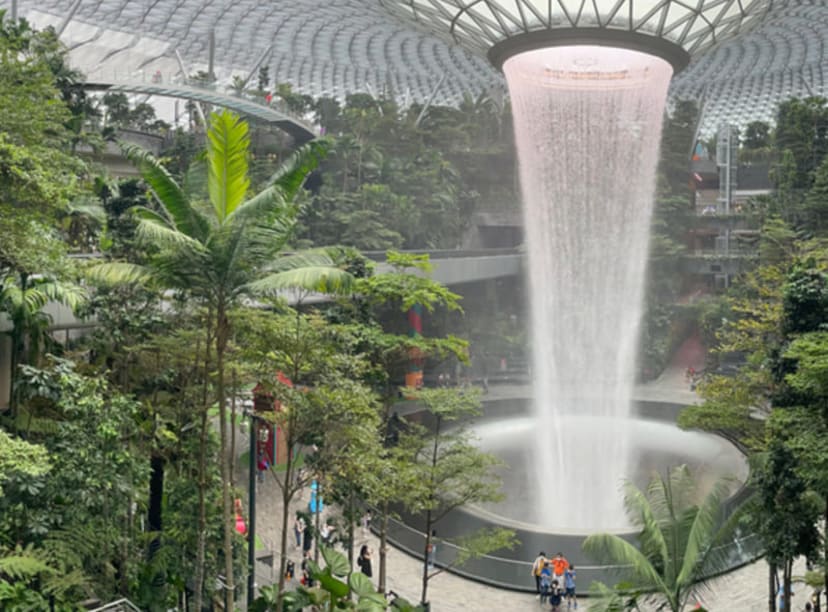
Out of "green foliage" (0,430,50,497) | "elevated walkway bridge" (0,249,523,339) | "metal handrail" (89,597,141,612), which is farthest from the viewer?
"elevated walkway bridge" (0,249,523,339)

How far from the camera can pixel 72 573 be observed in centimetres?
1028

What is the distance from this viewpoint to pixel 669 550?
13.1 metres

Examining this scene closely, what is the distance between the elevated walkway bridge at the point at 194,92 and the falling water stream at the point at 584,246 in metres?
14.4

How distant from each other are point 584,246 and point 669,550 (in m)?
22.1

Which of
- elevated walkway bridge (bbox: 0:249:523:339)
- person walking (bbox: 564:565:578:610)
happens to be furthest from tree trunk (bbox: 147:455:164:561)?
elevated walkway bridge (bbox: 0:249:523:339)

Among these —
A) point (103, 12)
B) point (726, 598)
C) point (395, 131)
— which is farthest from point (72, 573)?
point (395, 131)

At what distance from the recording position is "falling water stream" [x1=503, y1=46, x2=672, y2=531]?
24266 millimetres

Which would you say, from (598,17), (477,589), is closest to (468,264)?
(598,17)

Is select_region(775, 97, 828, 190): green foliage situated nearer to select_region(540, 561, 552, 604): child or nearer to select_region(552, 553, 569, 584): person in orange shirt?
select_region(552, 553, 569, 584): person in orange shirt

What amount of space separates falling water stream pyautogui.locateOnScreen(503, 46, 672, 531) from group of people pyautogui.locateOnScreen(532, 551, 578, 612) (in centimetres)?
334

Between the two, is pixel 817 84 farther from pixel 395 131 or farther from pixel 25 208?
pixel 25 208

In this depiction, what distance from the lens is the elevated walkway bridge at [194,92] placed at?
38281 mm

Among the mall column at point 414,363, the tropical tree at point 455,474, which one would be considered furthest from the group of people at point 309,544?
the mall column at point 414,363

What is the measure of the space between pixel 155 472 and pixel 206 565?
170cm
